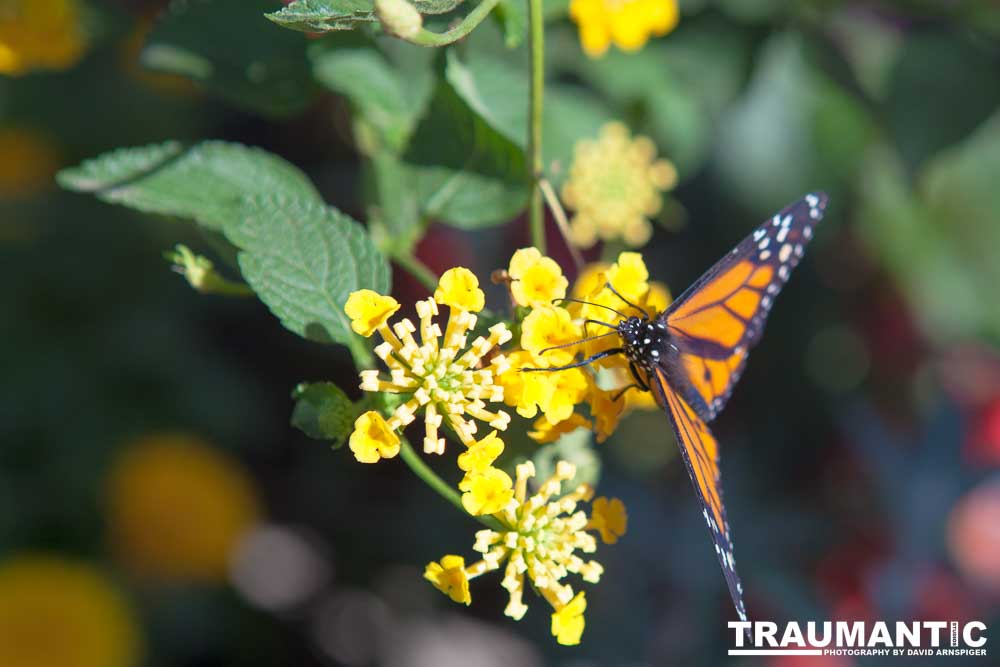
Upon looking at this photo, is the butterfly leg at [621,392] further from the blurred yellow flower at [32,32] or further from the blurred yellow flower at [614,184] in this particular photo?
the blurred yellow flower at [32,32]

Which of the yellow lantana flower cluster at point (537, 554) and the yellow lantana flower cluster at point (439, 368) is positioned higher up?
the yellow lantana flower cluster at point (439, 368)

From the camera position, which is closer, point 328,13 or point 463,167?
point 328,13

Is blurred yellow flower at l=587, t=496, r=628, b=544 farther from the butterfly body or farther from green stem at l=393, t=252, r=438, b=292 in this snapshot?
green stem at l=393, t=252, r=438, b=292

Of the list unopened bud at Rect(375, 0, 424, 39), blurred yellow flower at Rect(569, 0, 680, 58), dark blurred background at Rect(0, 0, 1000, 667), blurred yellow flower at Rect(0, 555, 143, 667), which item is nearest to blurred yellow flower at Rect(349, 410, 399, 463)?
unopened bud at Rect(375, 0, 424, 39)

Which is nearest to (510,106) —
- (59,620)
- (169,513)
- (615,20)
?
(615,20)

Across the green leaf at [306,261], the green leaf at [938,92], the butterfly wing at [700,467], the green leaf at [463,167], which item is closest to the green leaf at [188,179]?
the green leaf at [306,261]

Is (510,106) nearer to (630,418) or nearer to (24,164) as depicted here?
(630,418)

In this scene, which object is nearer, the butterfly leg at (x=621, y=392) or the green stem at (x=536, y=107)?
the green stem at (x=536, y=107)
